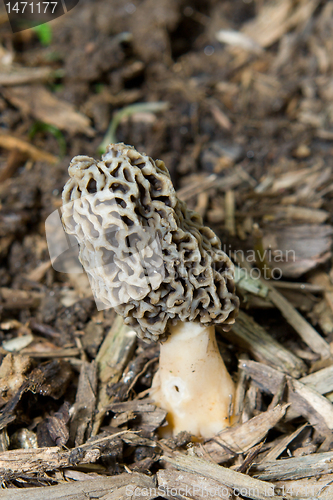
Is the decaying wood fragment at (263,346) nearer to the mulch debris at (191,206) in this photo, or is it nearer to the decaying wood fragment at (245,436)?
the mulch debris at (191,206)

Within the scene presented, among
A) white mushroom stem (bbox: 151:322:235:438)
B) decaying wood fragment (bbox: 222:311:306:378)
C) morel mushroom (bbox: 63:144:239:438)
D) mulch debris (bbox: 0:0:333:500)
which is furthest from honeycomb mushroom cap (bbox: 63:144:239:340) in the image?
mulch debris (bbox: 0:0:333:500)

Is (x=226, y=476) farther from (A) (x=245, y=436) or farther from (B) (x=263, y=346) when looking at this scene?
(B) (x=263, y=346)

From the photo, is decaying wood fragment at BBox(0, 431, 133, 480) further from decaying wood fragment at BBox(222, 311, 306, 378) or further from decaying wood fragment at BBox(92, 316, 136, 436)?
decaying wood fragment at BBox(222, 311, 306, 378)

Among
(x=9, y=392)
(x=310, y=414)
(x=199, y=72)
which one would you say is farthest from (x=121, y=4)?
(x=310, y=414)

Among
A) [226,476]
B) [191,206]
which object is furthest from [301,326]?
[191,206]

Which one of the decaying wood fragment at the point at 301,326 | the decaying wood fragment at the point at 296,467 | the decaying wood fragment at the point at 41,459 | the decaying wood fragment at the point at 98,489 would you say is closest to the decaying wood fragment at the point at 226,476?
the decaying wood fragment at the point at 296,467

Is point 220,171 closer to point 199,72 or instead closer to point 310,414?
point 199,72
